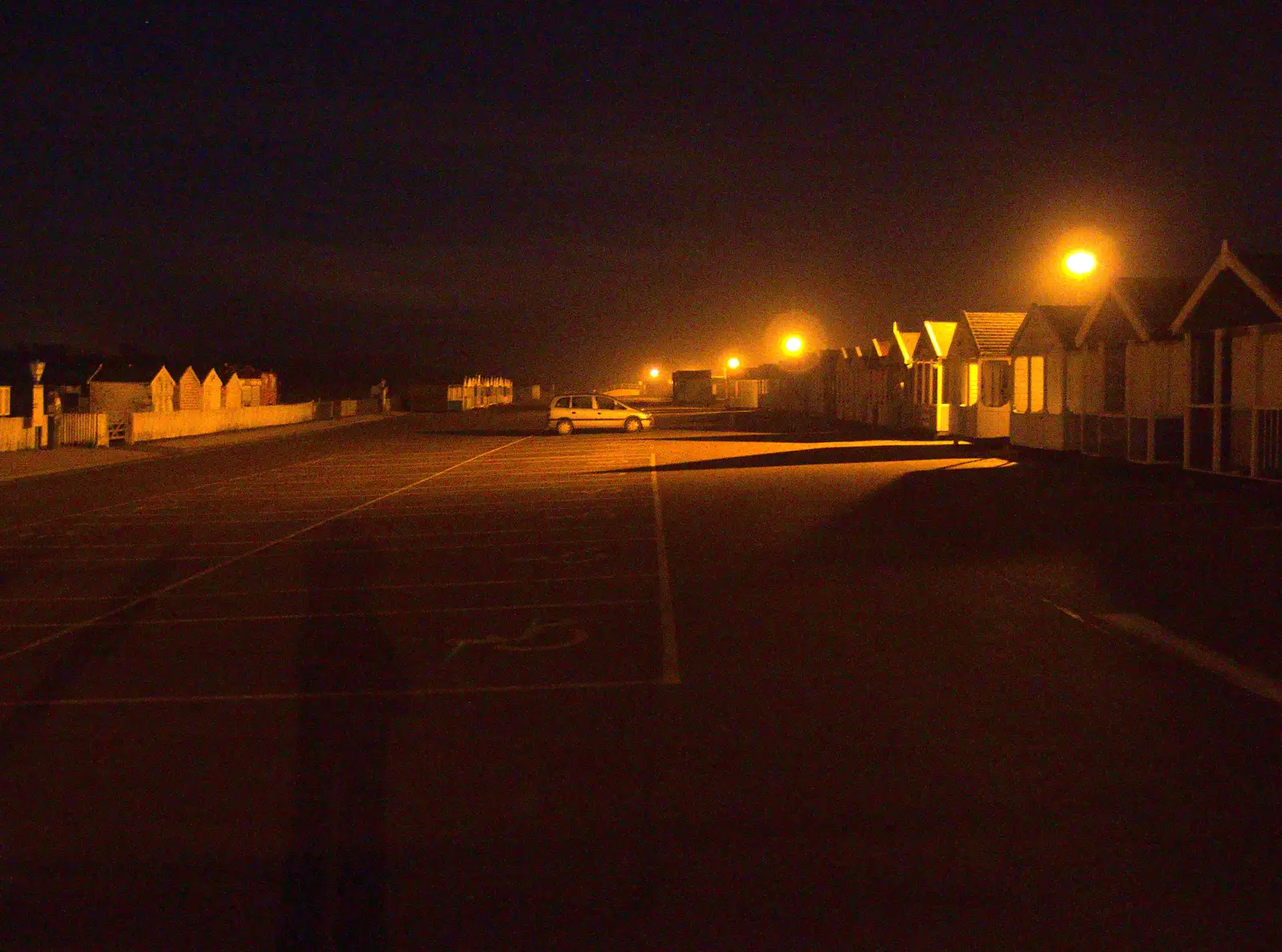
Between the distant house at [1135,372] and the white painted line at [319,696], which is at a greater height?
the distant house at [1135,372]

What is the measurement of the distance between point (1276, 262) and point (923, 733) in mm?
18808

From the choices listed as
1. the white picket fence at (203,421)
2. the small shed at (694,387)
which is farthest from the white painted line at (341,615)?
the small shed at (694,387)

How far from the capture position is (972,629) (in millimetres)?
10648

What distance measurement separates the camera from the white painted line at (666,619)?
30.1ft

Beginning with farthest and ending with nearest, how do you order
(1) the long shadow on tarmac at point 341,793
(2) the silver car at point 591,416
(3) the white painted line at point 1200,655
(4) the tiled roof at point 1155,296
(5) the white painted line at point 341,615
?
(2) the silver car at point 591,416
(4) the tiled roof at point 1155,296
(5) the white painted line at point 341,615
(3) the white painted line at point 1200,655
(1) the long shadow on tarmac at point 341,793

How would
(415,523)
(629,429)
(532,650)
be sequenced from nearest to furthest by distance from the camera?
1. (532,650)
2. (415,523)
3. (629,429)

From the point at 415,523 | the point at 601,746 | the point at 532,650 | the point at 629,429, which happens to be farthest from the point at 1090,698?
the point at 629,429

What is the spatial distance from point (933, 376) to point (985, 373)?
5002 mm

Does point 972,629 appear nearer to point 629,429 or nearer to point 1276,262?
point 1276,262

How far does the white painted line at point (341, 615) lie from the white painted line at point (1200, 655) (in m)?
4.39

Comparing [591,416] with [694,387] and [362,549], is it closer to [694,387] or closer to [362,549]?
[362,549]

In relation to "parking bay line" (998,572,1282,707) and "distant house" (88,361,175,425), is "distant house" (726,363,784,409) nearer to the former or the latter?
"distant house" (88,361,175,425)

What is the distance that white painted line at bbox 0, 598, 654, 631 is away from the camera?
11938mm

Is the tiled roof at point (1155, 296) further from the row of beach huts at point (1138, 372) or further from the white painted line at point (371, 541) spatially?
the white painted line at point (371, 541)
